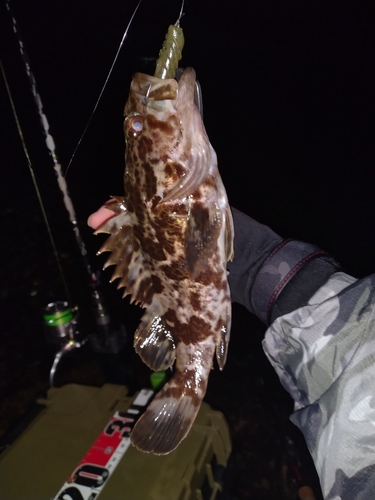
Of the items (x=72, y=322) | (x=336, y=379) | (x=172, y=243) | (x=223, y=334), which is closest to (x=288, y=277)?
(x=223, y=334)

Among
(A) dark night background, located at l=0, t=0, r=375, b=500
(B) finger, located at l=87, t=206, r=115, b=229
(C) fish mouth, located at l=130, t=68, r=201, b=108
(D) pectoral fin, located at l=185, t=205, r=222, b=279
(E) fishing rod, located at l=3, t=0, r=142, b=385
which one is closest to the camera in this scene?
(C) fish mouth, located at l=130, t=68, r=201, b=108

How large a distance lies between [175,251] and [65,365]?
11.2 feet

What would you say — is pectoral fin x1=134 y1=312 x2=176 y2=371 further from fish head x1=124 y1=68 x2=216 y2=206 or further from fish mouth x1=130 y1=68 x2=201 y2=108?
fish mouth x1=130 y1=68 x2=201 y2=108

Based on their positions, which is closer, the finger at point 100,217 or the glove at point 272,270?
the glove at point 272,270

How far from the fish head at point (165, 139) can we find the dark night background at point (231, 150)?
3001 mm

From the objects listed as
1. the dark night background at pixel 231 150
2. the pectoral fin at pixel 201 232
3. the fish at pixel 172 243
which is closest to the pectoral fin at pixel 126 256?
the fish at pixel 172 243

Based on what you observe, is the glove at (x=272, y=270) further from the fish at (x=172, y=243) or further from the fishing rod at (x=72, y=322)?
the fishing rod at (x=72, y=322)

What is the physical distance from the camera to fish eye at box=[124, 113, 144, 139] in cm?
211

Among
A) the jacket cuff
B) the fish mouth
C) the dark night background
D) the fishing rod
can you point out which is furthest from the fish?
the dark night background

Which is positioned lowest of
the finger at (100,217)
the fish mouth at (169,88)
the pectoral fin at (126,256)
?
the pectoral fin at (126,256)

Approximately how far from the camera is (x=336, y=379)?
5.13ft

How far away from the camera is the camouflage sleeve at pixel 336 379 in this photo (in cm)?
144

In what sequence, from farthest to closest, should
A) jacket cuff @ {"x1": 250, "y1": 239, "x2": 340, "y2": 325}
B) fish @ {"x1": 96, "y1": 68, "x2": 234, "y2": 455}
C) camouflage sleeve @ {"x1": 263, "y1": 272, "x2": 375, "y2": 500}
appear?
1. jacket cuff @ {"x1": 250, "y1": 239, "x2": 340, "y2": 325}
2. fish @ {"x1": 96, "y1": 68, "x2": 234, "y2": 455}
3. camouflage sleeve @ {"x1": 263, "y1": 272, "x2": 375, "y2": 500}

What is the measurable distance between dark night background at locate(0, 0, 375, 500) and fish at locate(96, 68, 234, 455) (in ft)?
6.38
